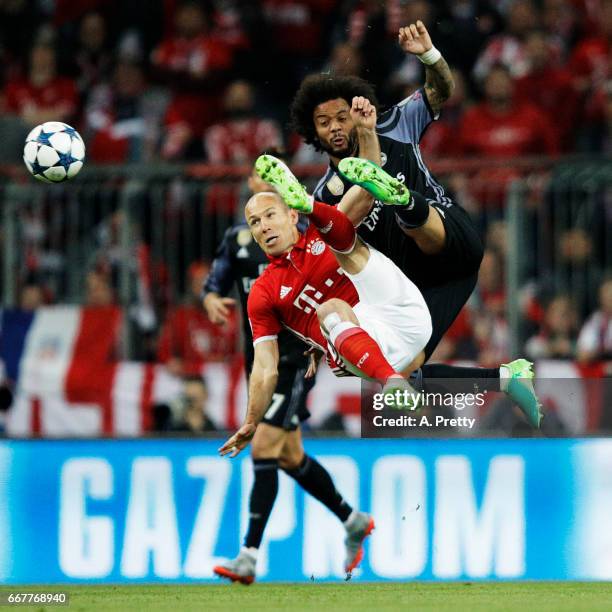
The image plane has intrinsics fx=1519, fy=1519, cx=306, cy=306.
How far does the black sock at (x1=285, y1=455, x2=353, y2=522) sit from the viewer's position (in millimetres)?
10000

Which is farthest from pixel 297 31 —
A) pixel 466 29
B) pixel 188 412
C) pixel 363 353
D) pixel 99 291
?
pixel 363 353

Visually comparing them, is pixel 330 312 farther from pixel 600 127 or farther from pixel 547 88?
pixel 547 88

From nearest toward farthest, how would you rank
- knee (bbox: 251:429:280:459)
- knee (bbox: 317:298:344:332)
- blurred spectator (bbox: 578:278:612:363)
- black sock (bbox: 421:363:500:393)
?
knee (bbox: 317:298:344:332) → black sock (bbox: 421:363:500:393) → knee (bbox: 251:429:280:459) → blurred spectator (bbox: 578:278:612:363)

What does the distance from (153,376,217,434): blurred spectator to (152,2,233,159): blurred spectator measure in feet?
10.3

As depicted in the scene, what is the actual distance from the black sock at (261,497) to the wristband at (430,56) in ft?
9.29

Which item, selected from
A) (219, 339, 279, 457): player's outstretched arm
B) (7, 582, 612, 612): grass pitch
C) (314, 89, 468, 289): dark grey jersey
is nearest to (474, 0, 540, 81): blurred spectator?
(314, 89, 468, 289): dark grey jersey

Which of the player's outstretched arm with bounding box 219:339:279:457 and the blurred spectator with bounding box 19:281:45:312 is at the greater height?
the blurred spectator with bounding box 19:281:45:312

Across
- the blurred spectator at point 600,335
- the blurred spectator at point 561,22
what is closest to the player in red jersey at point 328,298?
the blurred spectator at point 600,335

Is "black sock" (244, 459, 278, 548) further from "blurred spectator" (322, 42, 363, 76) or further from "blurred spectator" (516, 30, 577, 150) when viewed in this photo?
"blurred spectator" (516, 30, 577, 150)

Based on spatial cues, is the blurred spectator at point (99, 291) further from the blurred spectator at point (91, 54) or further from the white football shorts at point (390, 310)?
the white football shorts at point (390, 310)

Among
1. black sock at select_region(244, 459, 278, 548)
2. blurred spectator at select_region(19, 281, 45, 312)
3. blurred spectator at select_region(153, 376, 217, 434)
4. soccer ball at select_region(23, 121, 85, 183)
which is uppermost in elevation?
soccer ball at select_region(23, 121, 85, 183)

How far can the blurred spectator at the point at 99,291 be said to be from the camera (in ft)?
41.9

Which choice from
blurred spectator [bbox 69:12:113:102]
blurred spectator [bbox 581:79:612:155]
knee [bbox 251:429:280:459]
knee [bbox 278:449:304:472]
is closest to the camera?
knee [bbox 251:429:280:459]

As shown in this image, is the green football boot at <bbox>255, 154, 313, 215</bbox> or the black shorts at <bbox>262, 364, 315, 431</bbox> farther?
the black shorts at <bbox>262, 364, 315, 431</bbox>
